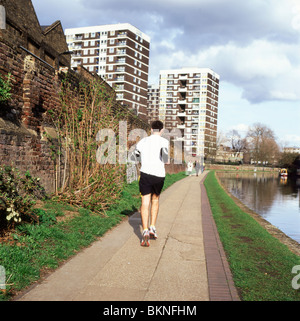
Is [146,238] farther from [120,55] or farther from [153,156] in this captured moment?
[120,55]

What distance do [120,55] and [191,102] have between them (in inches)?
1464

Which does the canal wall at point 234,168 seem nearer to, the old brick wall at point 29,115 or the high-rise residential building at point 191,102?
the high-rise residential building at point 191,102

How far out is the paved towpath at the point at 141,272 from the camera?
10.4ft

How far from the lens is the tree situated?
95312mm

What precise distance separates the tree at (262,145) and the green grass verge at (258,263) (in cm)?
9359

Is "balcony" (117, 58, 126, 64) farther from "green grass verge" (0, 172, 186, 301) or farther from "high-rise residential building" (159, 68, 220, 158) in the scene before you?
"green grass verge" (0, 172, 186, 301)

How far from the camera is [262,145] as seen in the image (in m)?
97.2

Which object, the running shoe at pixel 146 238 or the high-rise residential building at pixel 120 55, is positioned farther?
the high-rise residential building at pixel 120 55

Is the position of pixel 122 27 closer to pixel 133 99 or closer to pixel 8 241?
pixel 133 99

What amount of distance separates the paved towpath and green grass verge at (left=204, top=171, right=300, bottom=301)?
0.16 m

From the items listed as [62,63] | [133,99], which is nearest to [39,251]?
[62,63]

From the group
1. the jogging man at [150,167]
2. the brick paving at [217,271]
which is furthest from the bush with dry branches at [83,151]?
the brick paving at [217,271]

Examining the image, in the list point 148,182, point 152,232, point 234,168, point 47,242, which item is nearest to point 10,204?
point 47,242
